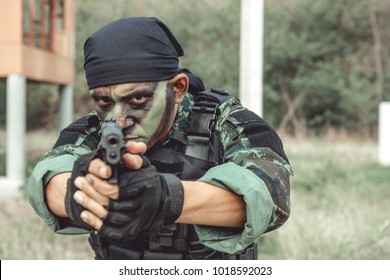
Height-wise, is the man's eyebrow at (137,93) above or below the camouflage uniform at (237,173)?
above

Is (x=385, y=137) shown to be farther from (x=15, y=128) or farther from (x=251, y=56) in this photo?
(x=251, y=56)

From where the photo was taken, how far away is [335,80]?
20.9 m

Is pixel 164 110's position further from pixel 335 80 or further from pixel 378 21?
pixel 378 21

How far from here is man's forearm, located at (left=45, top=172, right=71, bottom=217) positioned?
5.62 feet

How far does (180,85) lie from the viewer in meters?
1.82

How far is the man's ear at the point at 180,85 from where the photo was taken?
5.88ft

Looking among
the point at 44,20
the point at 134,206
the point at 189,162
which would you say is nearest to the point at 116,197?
the point at 134,206

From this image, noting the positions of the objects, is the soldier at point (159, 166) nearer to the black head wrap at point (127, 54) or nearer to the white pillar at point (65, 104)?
the black head wrap at point (127, 54)

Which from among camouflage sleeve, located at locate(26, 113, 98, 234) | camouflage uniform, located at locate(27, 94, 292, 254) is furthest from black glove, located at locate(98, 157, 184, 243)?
camouflage sleeve, located at locate(26, 113, 98, 234)

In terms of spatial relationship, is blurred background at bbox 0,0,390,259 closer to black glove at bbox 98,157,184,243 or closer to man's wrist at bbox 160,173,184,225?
man's wrist at bbox 160,173,184,225

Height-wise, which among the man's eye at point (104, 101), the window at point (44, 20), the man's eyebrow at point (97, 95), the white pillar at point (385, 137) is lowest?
the white pillar at point (385, 137)

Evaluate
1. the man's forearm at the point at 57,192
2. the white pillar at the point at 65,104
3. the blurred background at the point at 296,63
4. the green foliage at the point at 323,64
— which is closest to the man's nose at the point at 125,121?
the man's forearm at the point at 57,192
